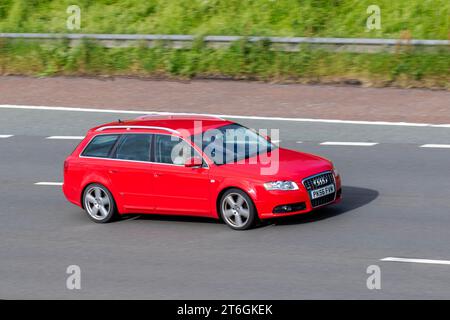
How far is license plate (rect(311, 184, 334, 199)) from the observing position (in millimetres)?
14672

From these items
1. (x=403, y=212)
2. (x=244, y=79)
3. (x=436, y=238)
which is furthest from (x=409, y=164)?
(x=244, y=79)

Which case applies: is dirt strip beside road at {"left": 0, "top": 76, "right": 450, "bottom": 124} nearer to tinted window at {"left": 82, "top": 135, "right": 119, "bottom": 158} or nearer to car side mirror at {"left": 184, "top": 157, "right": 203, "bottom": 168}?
tinted window at {"left": 82, "top": 135, "right": 119, "bottom": 158}

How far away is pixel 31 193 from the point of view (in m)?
17.7

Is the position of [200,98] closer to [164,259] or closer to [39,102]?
[39,102]

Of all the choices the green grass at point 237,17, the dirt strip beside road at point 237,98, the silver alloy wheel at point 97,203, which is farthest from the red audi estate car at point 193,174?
the green grass at point 237,17

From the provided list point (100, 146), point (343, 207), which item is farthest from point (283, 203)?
point (100, 146)

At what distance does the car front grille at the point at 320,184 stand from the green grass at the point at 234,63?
8.98 m

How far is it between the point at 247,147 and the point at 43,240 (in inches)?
127

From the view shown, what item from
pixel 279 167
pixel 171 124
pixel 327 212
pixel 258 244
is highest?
pixel 171 124

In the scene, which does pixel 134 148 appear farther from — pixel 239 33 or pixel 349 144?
pixel 239 33

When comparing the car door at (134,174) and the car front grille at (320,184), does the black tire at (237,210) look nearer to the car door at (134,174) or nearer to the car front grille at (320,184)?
the car front grille at (320,184)

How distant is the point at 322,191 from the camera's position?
1483cm

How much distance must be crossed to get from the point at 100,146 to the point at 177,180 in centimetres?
167

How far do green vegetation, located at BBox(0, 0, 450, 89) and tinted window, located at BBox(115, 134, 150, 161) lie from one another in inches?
366
